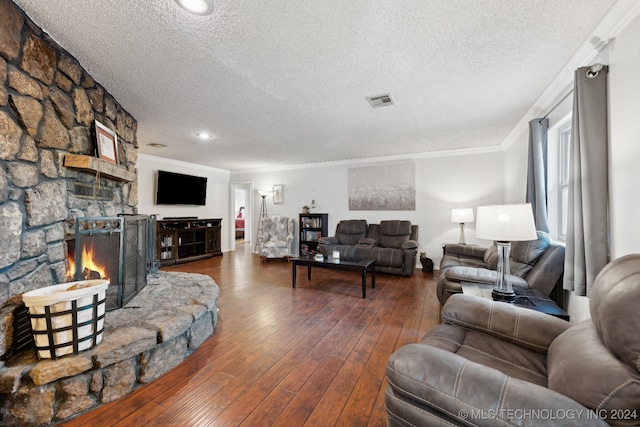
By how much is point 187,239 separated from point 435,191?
533cm

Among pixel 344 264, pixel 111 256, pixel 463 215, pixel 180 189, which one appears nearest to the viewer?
pixel 111 256

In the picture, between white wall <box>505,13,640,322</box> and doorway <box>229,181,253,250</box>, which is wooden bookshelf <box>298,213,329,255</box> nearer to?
doorway <box>229,181,253,250</box>

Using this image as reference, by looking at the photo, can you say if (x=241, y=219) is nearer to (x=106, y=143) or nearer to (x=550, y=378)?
(x=106, y=143)

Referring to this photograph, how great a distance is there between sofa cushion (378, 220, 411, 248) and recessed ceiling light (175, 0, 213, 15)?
4.22m

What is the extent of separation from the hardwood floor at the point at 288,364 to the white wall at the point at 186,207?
127 inches

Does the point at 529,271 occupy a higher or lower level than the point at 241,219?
lower

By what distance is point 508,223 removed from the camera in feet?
5.71

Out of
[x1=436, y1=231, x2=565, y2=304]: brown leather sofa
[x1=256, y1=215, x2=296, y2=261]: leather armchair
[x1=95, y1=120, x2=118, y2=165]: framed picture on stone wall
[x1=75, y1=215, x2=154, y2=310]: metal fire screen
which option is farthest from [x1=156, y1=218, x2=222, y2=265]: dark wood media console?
[x1=436, y1=231, x2=565, y2=304]: brown leather sofa

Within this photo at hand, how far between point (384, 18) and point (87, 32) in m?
1.93

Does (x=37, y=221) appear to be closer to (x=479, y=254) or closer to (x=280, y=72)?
(x=280, y=72)

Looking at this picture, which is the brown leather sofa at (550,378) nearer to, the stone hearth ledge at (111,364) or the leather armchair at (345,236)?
the stone hearth ledge at (111,364)

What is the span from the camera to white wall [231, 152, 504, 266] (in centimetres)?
459

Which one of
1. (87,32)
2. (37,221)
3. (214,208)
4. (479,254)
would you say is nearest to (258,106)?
(87,32)

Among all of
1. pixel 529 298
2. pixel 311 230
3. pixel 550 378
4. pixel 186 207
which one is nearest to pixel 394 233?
pixel 311 230
